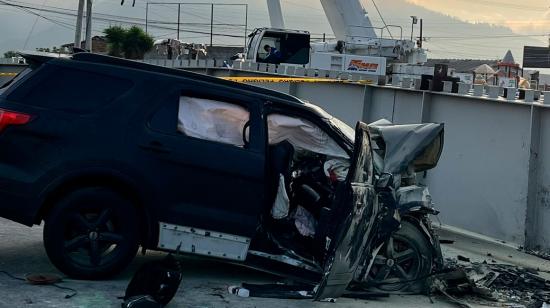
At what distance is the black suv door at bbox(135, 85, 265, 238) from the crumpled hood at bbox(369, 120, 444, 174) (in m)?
1.33

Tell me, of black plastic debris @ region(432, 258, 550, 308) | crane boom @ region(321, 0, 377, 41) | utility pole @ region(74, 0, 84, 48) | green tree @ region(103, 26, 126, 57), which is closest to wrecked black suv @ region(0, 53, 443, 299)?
black plastic debris @ region(432, 258, 550, 308)

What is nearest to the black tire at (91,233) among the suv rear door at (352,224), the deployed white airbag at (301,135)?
the deployed white airbag at (301,135)

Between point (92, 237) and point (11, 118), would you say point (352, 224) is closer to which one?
point (92, 237)

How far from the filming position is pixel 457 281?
22.4 feet

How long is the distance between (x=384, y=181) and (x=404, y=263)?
38.1 inches

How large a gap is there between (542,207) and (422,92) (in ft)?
10.4

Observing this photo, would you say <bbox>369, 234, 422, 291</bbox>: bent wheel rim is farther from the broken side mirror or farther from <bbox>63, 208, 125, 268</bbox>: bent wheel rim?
<bbox>63, 208, 125, 268</bbox>: bent wheel rim

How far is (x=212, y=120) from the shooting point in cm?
629

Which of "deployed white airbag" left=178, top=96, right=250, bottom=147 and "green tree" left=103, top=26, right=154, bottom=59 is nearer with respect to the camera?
"deployed white airbag" left=178, top=96, right=250, bottom=147

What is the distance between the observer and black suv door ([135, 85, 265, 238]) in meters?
6.00

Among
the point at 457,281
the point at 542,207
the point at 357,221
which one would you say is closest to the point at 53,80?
the point at 357,221

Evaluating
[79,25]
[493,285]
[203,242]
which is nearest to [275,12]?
[79,25]

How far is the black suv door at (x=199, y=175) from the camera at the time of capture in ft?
19.7

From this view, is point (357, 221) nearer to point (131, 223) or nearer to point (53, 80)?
point (131, 223)
